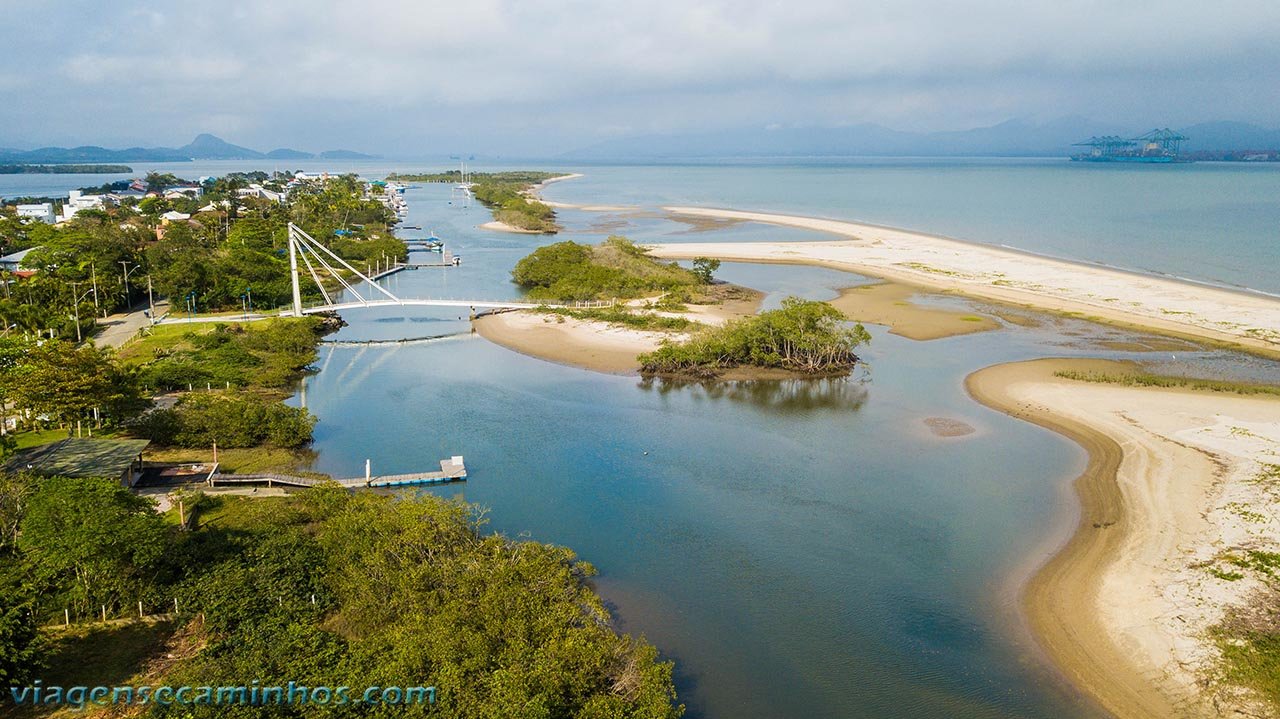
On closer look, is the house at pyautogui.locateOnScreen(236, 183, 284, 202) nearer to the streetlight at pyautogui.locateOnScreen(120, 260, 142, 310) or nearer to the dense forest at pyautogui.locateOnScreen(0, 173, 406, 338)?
the dense forest at pyautogui.locateOnScreen(0, 173, 406, 338)

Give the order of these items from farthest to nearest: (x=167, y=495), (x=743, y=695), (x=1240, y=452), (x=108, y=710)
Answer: (x=1240, y=452) → (x=167, y=495) → (x=743, y=695) → (x=108, y=710)

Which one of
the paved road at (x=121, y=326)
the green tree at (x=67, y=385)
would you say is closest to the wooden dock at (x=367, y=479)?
the green tree at (x=67, y=385)

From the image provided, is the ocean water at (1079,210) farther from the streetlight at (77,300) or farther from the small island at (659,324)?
the streetlight at (77,300)

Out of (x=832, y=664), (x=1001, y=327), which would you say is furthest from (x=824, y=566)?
(x=1001, y=327)

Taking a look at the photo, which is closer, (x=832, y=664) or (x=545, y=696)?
(x=545, y=696)

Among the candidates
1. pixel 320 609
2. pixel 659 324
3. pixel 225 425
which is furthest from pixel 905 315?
pixel 320 609

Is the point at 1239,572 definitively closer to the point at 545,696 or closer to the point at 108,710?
the point at 545,696
